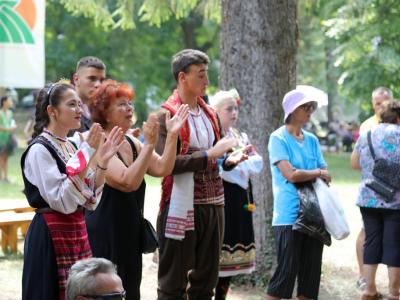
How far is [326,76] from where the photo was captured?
40719 mm

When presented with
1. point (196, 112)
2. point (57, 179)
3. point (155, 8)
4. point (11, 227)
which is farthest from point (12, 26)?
point (155, 8)

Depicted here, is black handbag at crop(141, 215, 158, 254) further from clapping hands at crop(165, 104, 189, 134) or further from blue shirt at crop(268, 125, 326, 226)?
blue shirt at crop(268, 125, 326, 226)

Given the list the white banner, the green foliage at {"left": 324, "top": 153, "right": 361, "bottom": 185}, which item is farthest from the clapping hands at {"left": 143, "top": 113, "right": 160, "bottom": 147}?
the green foliage at {"left": 324, "top": 153, "right": 361, "bottom": 185}

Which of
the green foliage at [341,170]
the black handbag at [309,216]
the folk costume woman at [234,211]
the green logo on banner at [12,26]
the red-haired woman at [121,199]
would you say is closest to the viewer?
the red-haired woman at [121,199]

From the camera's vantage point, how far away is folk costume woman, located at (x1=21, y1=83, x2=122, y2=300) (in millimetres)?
4641

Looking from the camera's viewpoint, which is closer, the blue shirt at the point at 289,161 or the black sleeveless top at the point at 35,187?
the black sleeveless top at the point at 35,187

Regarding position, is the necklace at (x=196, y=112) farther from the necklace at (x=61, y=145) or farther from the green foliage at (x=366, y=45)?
the green foliage at (x=366, y=45)

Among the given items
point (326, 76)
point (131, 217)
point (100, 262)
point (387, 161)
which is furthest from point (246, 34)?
point (326, 76)

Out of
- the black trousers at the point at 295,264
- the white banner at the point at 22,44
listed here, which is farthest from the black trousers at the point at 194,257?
the white banner at the point at 22,44

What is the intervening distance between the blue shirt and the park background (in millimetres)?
1761

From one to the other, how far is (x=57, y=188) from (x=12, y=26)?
307 cm

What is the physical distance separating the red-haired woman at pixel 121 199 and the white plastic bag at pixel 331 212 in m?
1.69

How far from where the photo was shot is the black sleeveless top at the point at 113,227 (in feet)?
17.3

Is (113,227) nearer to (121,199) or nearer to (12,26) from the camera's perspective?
(121,199)
